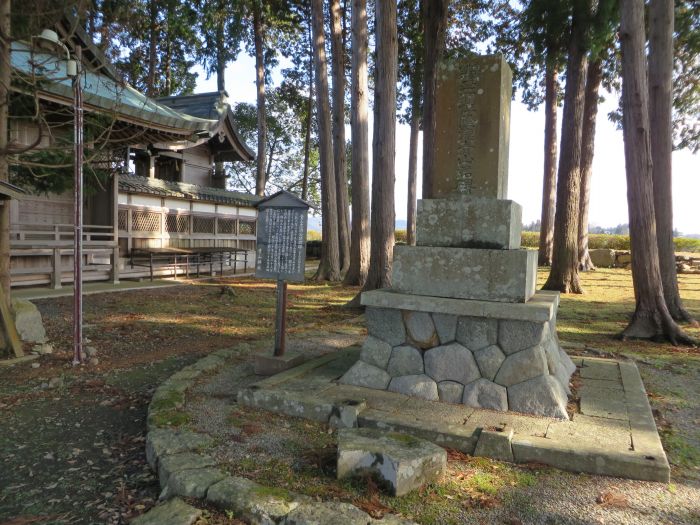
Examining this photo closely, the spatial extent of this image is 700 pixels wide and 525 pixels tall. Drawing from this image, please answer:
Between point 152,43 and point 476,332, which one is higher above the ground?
point 152,43

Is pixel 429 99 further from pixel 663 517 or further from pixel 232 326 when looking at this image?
pixel 663 517

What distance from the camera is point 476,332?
154 inches

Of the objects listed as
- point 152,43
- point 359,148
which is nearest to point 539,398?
point 359,148

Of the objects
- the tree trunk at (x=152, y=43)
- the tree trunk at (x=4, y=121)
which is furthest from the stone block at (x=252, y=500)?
the tree trunk at (x=152, y=43)

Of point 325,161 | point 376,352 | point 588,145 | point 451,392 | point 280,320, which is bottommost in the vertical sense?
point 451,392

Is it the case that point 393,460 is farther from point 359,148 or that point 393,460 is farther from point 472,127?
point 359,148

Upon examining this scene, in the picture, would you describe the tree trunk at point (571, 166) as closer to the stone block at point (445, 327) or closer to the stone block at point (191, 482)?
the stone block at point (445, 327)

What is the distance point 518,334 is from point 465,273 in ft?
2.11

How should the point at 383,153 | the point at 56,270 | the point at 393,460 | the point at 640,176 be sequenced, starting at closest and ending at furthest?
the point at 393,460, the point at 640,176, the point at 383,153, the point at 56,270

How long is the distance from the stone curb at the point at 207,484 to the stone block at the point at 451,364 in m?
0.86

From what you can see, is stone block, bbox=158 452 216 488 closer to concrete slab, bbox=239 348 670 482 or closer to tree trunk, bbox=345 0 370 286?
concrete slab, bbox=239 348 670 482

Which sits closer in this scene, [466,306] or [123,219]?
[466,306]

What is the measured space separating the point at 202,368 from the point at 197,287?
8.87 meters

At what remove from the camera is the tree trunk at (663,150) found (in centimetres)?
841
